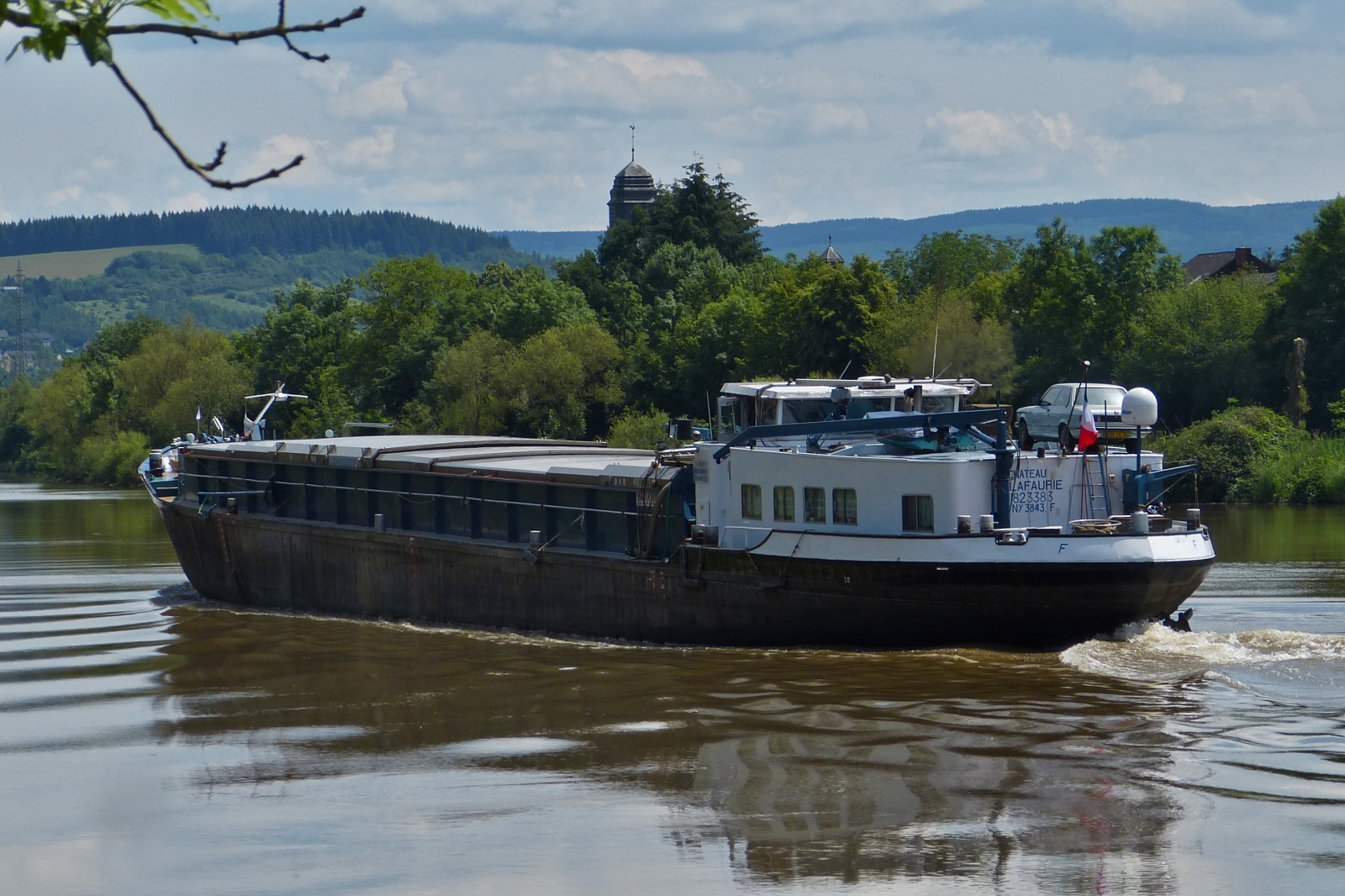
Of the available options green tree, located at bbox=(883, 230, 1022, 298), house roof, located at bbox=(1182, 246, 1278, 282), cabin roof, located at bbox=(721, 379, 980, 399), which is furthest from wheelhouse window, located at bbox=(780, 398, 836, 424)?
house roof, located at bbox=(1182, 246, 1278, 282)

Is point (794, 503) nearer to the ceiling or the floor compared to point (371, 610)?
nearer to the ceiling

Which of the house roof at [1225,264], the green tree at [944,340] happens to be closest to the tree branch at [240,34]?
the green tree at [944,340]

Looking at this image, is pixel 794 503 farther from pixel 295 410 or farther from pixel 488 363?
pixel 295 410

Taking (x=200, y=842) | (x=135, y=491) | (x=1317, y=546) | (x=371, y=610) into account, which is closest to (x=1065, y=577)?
(x=200, y=842)

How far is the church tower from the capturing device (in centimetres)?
13200

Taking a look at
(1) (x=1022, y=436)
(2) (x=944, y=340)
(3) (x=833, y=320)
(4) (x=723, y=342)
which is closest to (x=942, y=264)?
(4) (x=723, y=342)

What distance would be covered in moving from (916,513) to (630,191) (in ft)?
377

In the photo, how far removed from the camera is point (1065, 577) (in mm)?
19141

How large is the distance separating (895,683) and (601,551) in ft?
22.6

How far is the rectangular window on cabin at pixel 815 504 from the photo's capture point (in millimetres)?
21141

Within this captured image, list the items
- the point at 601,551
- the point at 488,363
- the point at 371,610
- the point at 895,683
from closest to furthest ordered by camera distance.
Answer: the point at 895,683 < the point at 601,551 < the point at 371,610 < the point at 488,363

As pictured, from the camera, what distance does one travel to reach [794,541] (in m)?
20.8

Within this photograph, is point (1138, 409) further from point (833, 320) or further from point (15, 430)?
point (15, 430)

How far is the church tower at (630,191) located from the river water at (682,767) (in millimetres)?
109675
